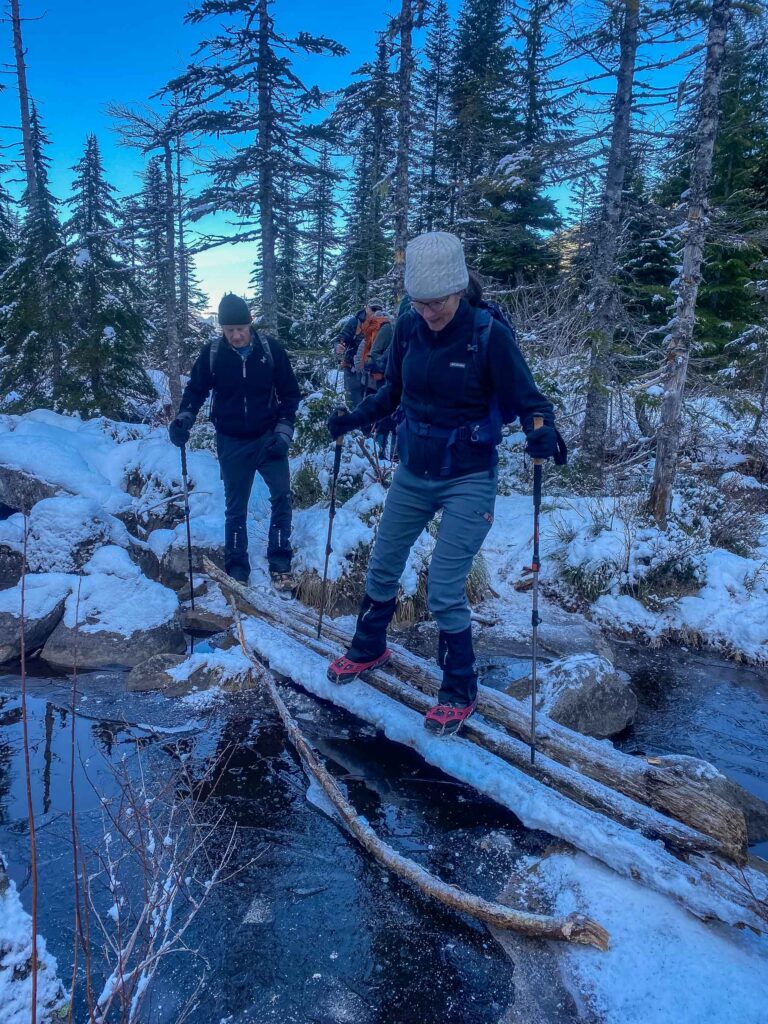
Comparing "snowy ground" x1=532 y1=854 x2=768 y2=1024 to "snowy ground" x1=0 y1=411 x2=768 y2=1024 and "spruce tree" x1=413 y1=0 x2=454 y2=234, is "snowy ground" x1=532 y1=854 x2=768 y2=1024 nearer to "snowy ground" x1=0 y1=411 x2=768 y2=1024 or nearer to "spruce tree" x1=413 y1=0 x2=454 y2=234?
"snowy ground" x1=0 y1=411 x2=768 y2=1024

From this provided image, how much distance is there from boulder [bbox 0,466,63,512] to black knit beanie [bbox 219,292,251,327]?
4.08 m

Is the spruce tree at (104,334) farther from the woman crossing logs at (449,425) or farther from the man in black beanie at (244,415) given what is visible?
the woman crossing logs at (449,425)

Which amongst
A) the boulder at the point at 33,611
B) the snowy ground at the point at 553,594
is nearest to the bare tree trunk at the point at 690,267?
the snowy ground at the point at 553,594

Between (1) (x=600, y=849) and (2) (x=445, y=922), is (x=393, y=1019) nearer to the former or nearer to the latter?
(2) (x=445, y=922)

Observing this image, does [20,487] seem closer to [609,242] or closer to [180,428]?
[180,428]

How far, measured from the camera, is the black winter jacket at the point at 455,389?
347cm

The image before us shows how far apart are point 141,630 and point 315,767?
Answer: 2.98 m

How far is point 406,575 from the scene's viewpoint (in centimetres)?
709

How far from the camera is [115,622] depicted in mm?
5973

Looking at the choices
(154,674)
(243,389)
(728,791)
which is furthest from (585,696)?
(243,389)

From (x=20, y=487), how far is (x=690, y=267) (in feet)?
31.7

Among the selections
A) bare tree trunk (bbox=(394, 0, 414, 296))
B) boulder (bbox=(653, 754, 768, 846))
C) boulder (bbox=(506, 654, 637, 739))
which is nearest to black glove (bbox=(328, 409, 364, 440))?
boulder (bbox=(506, 654, 637, 739))

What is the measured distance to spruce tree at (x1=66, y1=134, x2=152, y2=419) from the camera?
49.0ft

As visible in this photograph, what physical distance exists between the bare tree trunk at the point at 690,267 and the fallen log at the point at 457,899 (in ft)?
21.3
